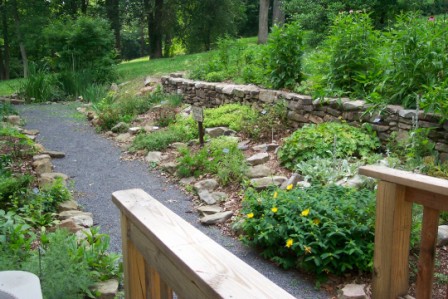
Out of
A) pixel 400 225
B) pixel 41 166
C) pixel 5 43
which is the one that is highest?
pixel 5 43

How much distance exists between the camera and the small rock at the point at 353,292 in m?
3.01

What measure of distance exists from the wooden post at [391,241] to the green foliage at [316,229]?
2.29 feet

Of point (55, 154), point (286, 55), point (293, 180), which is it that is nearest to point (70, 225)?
point (293, 180)

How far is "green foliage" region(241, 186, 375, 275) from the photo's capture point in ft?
11.0

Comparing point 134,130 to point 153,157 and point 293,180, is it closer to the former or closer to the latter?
point 153,157

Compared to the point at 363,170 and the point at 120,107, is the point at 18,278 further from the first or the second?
the point at 120,107

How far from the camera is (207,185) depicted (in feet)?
17.5

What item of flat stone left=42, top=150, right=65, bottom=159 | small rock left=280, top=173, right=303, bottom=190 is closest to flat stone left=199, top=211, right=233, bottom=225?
small rock left=280, top=173, right=303, bottom=190

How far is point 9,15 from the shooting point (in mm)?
18438

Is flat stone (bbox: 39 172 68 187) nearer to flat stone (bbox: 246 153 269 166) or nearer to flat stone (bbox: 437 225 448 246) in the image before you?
flat stone (bbox: 246 153 269 166)

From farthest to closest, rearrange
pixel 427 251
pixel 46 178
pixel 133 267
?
pixel 46 178
pixel 427 251
pixel 133 267

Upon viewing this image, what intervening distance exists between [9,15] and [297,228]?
1878cm

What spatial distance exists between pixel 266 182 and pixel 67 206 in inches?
83.9

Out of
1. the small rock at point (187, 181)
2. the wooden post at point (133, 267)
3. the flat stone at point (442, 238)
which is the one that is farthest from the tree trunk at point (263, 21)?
the wooden post at point (133, 267)
